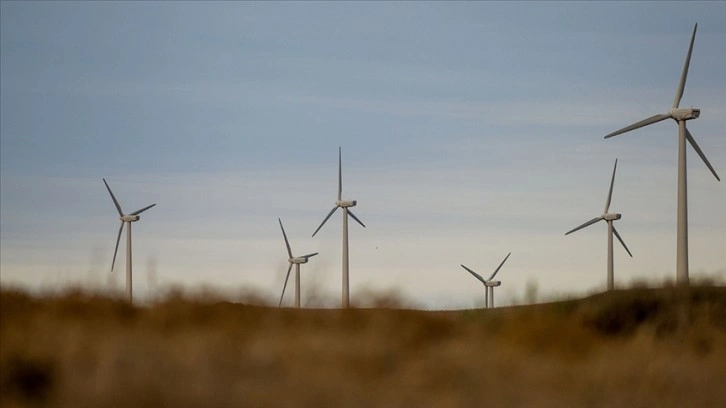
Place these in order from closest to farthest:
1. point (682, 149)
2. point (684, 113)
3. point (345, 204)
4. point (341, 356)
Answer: point (341, 356), point (682, 149), point (684, 113), point (345, 204)

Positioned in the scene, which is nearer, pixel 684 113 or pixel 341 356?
pixel 341 356

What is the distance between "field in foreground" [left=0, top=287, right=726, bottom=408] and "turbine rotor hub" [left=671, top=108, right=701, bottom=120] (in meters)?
27.5

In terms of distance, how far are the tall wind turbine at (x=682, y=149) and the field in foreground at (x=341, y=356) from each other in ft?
64.4

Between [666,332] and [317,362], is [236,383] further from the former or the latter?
[666,332]

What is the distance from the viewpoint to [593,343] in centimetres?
2403

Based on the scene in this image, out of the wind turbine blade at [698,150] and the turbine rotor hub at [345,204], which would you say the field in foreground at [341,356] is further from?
the turbine rotor hub at [345,204]

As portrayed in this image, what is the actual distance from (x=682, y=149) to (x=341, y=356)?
35073mm

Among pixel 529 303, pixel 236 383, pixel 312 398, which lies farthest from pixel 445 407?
pixel 529 303

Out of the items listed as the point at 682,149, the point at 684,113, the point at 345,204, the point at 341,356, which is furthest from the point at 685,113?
the point at 341,356

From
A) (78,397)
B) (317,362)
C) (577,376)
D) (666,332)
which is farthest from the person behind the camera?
(666,332)

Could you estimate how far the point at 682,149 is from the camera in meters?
50.2

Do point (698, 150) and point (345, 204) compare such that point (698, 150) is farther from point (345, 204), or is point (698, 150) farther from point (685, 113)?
point (345, 204)

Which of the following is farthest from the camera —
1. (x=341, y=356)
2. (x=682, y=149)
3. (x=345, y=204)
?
(x=345, y=204)

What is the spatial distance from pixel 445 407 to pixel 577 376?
4.56 m
